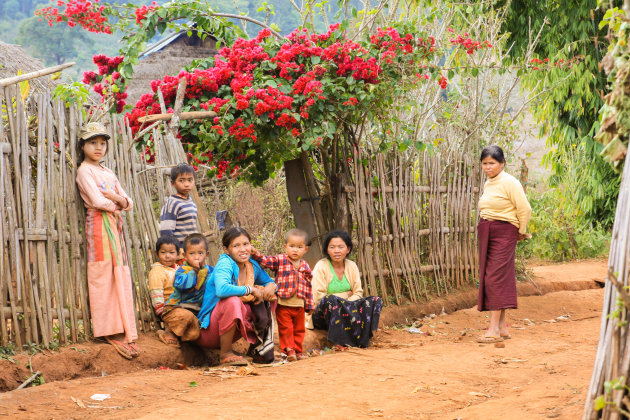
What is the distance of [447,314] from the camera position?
763 centimetres

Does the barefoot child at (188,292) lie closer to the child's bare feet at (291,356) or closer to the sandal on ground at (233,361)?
the sandal on ground at (233,361)

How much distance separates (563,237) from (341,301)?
7956 mm

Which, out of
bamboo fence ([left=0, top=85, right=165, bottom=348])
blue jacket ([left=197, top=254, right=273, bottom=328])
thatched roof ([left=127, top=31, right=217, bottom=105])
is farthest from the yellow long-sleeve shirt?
thatched roof ([left=127, top=31, right=217, bottom=105])

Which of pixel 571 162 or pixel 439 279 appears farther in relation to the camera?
pixel 571 162

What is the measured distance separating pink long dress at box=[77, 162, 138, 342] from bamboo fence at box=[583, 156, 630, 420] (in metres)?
3.33

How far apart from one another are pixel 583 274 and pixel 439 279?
3530 millimetres

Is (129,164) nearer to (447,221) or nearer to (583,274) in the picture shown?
(447,221)

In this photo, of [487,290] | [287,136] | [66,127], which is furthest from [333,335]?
[66,127]

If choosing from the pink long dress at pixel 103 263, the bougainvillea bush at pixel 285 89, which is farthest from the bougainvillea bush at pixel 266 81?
the pink long dress at pixel 103 263

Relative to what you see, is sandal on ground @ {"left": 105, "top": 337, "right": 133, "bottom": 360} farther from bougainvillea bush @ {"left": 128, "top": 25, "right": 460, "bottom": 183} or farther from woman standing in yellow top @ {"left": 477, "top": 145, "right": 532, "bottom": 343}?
woman standing in yellow top @ {"left": 477, "top": 145, "right": 532, "bottom": 343}

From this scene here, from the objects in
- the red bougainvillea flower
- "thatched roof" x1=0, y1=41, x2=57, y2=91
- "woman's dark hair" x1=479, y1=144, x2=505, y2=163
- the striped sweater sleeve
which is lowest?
the striped sweater sleeve

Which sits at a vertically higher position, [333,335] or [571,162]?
[571,162]

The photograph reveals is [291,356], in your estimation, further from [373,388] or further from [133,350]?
[373,388]

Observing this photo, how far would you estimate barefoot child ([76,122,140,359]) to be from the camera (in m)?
4.79
